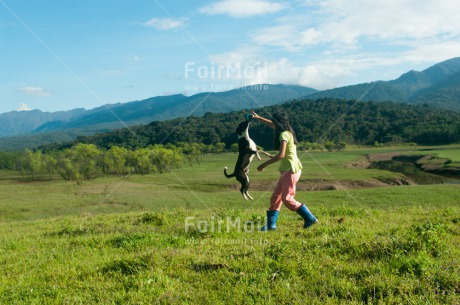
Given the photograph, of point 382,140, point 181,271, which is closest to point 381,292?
point 181,271

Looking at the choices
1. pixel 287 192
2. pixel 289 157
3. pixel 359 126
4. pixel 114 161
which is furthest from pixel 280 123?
pixel 359 126

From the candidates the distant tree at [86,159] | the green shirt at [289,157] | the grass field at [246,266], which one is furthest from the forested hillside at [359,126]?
the grass field at [246,266]

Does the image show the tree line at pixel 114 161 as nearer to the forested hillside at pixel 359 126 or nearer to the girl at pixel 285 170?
the forested hillside at pixel 359 126

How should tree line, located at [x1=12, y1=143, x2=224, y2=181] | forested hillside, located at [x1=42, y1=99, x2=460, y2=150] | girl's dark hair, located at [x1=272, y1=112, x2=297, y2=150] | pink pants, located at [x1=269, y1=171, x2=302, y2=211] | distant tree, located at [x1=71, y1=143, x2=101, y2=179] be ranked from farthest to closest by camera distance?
forested hillside, located at [x1=42, y1=99, x2=460, y2=150], distant tree, located at [x1=71, y1=143, x2=101, y2=179], tree line, located at [x1=12, y1=143, x2=224, y2=181], girl's dark hair, located at [x1=272, y1=112, x2=297, y2=150], pink pants, located at [x1=269, y1=171, x2=302, y2=211]

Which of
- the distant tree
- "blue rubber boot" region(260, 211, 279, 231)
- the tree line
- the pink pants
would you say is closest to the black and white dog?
the pink pants

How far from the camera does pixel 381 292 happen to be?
17.5 feet

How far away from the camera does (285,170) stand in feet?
33.9

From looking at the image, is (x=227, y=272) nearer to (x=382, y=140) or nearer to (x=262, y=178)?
(x=262, y=178)

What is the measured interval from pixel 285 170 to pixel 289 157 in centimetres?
39

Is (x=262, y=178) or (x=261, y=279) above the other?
(x=261, y=279)

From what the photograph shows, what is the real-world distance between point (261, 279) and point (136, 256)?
296cm

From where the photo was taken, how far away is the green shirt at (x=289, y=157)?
10.2 metres

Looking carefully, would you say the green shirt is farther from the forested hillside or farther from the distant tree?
the distant tree

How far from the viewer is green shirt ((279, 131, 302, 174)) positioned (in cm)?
1025
